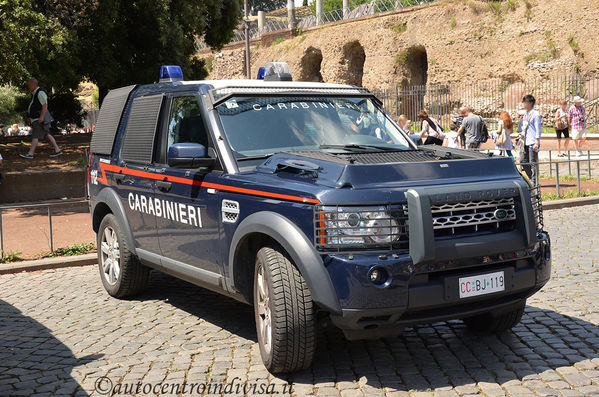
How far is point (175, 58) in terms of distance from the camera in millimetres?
21859

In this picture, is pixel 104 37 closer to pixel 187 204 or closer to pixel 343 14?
pixel 187 204

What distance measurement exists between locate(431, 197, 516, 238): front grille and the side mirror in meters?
1.87

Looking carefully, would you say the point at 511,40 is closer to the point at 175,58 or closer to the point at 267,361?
the point at 175,58

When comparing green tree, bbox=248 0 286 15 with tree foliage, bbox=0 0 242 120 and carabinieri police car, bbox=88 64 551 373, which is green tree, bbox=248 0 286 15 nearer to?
tree foliage, bbox=0 0 242 120

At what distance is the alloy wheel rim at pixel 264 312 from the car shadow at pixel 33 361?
1192 millimetres

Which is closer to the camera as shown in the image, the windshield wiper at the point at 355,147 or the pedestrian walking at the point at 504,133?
the windshield wiper at the point at 355,147

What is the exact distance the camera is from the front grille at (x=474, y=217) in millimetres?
4500

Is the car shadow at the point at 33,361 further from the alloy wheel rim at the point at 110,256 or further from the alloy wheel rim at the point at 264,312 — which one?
the alloy wheel rim at the point at 264,312

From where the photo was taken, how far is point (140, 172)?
261 inches

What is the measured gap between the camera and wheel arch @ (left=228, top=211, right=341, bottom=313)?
439cm

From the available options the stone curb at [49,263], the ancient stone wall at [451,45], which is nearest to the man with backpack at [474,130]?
the stone curb at [49,263]

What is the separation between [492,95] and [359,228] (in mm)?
37497

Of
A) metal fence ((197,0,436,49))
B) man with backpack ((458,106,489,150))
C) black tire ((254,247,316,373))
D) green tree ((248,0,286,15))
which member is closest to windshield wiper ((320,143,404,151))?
black tire ((254,247,316,373))

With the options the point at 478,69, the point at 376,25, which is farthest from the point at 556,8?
the point at 376,25
